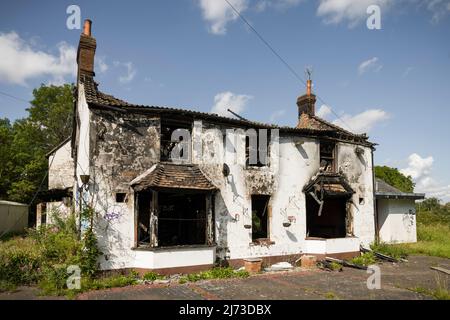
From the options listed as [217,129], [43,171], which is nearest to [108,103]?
[217,129]

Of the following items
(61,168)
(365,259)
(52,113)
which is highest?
(52,113)

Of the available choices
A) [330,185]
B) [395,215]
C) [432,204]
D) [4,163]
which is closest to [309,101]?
[330,185]

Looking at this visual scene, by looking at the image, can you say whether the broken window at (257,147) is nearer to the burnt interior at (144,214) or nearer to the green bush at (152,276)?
the burnt interior at (144,214)

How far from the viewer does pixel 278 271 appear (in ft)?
44.2

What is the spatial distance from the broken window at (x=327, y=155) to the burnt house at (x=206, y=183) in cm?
5

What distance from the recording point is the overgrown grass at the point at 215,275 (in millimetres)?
11469

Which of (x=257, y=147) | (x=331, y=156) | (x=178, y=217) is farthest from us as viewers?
(x=331, y=156)

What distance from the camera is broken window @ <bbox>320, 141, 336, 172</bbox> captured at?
16828 millimetres

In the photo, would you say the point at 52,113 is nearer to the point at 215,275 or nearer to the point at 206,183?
the point at 206,183

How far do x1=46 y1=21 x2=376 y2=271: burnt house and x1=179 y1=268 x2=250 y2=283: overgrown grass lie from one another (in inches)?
16.1

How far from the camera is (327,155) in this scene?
17.0 m

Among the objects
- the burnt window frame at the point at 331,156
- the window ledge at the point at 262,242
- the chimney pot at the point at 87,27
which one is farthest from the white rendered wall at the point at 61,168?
the burnt window frame at the point at 331,156

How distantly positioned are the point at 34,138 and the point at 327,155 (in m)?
32.7
